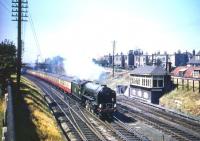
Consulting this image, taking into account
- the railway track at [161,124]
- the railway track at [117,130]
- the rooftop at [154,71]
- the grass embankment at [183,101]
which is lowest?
the railway track at [161,124]

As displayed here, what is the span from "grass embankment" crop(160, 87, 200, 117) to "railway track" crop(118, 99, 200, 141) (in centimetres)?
586

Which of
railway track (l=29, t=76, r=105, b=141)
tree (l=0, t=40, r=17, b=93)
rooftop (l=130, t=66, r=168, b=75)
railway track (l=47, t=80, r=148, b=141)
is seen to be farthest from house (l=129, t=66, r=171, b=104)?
tree (l=0, t=40, r=17, b=93)

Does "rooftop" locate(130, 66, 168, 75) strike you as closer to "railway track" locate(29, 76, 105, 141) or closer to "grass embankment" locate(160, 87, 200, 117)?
"grass embankment" locate(160, 87, 200, 117)

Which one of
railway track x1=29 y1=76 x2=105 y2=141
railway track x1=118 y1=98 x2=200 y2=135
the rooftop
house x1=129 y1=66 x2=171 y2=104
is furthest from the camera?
the rooftop

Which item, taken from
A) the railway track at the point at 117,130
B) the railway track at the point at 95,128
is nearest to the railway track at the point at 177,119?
the railway track at the point at 117,130

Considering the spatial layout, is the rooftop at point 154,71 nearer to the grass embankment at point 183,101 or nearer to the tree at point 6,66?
the grass embankment at point 183,101

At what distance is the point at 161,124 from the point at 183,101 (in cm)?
1191

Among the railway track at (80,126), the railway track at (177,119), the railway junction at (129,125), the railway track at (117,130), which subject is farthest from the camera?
the railway track at (177,119)

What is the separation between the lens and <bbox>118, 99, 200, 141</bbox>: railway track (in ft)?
77.3

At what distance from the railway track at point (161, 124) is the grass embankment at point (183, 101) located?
586 centimetres

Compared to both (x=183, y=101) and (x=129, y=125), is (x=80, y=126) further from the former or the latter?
(x=183, y=101)

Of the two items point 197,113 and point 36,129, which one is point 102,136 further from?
point 197,113

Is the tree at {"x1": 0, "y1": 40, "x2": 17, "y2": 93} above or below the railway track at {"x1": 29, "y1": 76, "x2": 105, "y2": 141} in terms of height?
above

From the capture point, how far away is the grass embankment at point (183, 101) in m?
36.0
